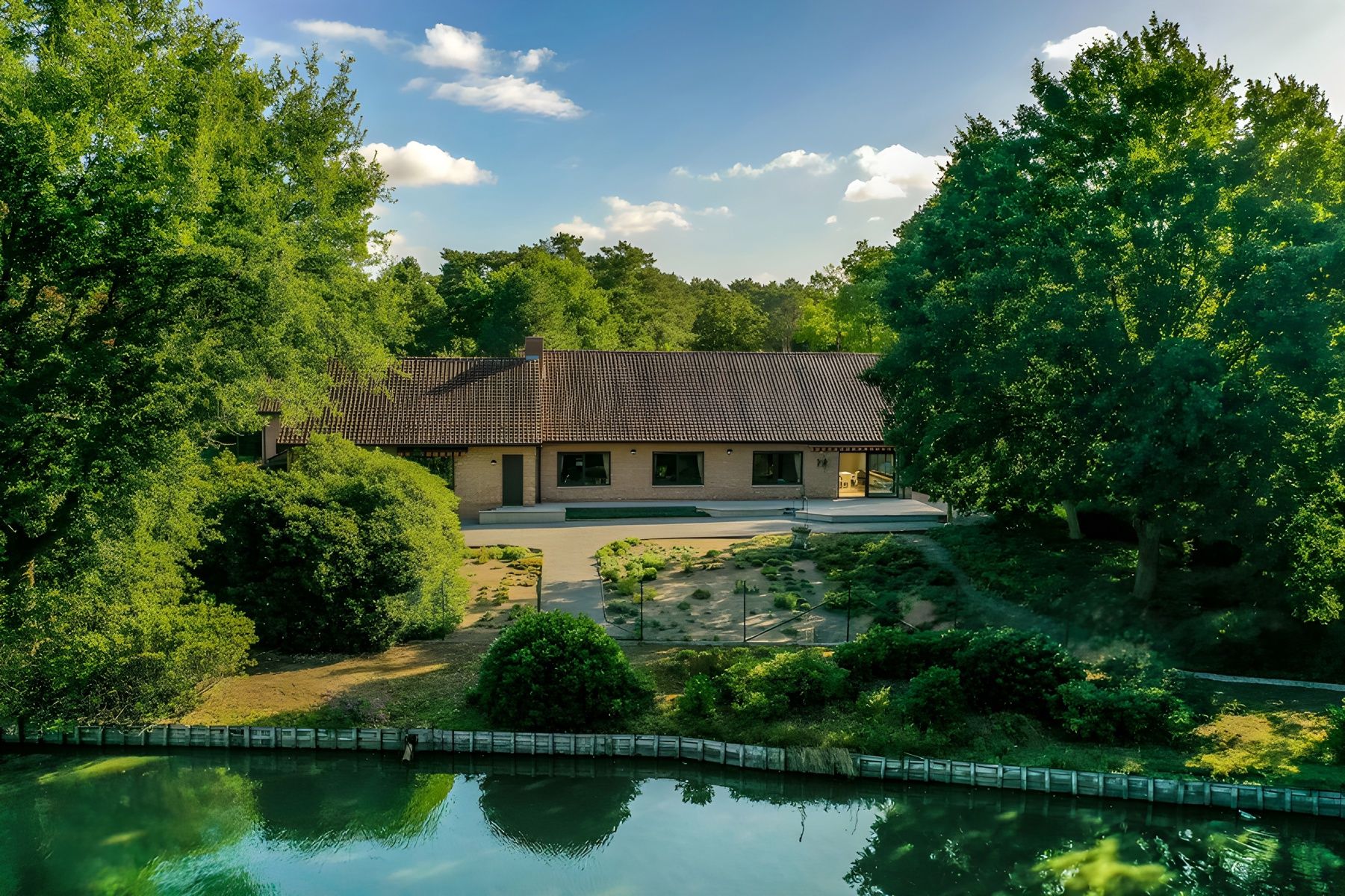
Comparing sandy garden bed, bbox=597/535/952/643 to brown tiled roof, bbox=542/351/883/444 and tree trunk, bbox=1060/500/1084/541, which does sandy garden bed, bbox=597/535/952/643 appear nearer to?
tree trunk, bbox=1060/500/1084/541

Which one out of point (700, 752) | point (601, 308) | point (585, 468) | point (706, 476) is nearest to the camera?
point (700, 752)

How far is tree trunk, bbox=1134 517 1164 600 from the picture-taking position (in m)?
18.8

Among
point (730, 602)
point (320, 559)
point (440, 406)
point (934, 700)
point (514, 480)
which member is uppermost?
point (440, 406)

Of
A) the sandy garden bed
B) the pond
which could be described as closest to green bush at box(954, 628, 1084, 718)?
the pond

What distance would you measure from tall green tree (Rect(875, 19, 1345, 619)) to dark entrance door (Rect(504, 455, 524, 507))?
15866 mm

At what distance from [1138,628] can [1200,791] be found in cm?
583

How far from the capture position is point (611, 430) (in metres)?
33.4

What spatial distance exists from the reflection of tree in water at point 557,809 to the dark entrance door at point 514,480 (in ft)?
62.0

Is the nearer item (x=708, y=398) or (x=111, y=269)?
(x=111, y=269)

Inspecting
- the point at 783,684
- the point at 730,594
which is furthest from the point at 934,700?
the point at 730,594

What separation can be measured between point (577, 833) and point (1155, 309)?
44.6 feet

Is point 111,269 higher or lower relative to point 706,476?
higher

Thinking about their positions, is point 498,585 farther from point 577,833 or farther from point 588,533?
point 577,833

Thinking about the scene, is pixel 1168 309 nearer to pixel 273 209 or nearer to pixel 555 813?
pixel 555 813
